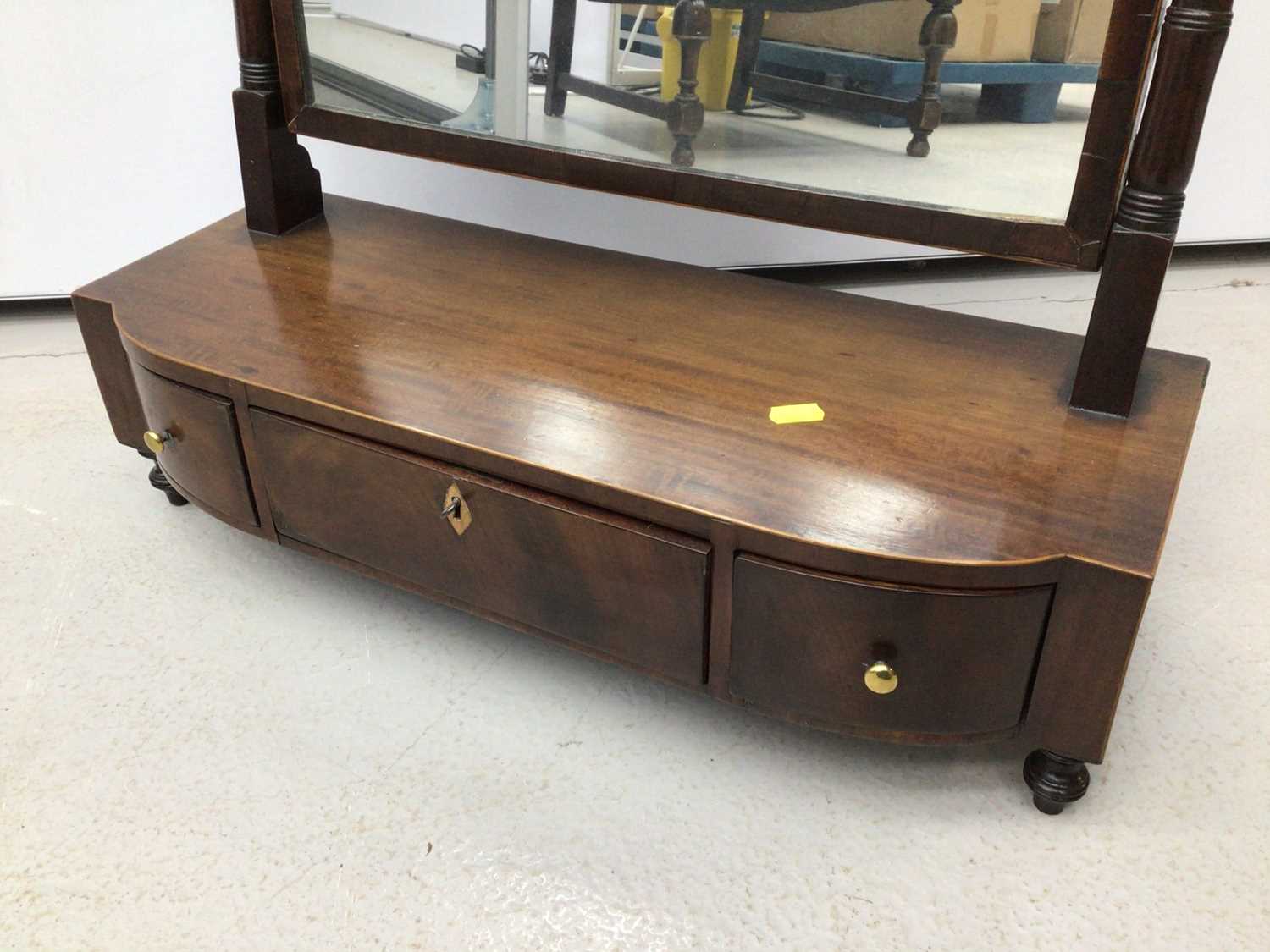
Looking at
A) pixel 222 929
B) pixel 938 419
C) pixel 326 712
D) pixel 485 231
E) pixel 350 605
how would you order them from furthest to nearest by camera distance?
pixel 485 231 < pixel 350 605 < pixel 326 712 < pixel 938 419 < pixel 222 929

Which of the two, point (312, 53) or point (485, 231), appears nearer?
point (312, 53)

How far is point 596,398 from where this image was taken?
1207 millimetres

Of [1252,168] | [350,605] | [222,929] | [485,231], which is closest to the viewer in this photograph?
[222,929]

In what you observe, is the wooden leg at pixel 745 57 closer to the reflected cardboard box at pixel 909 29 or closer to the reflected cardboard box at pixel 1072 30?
the reflected cardboard box at pixel 909 29

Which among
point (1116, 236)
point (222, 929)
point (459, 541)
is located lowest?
point (222, 929)

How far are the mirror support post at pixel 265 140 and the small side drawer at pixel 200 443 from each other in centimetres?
31

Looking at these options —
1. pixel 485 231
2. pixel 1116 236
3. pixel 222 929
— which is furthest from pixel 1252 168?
pixel 222 929

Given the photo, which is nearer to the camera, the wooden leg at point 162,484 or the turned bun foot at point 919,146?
the turned bun foot at point 919,146

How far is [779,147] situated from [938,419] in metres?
0.35

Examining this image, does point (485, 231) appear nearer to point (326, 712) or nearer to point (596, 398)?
point (596, 398)

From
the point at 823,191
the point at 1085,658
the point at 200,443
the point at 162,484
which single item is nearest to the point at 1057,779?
the point at 1085,658

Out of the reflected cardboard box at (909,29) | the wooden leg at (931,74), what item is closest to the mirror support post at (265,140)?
the reflected cardboard box at (909,29)

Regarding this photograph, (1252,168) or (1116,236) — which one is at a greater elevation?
(1116,236)

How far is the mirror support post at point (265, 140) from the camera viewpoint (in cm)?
148
